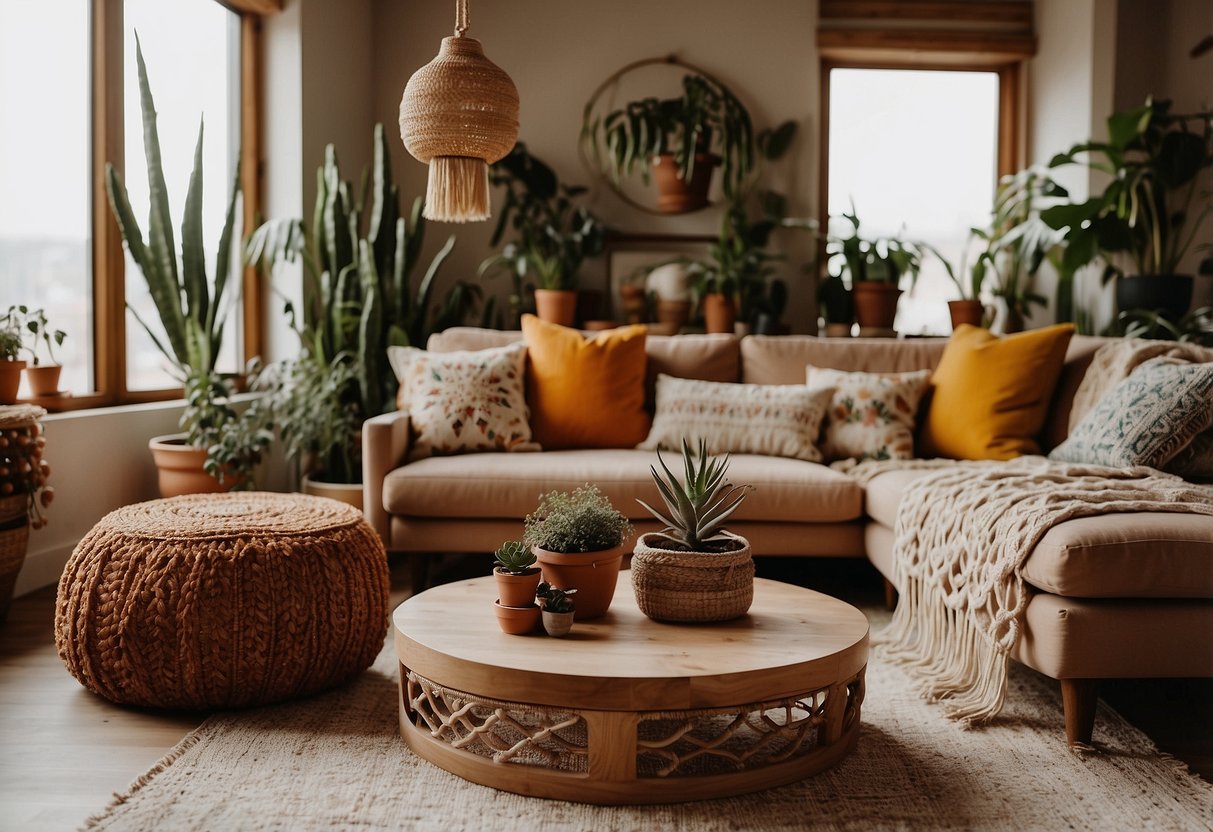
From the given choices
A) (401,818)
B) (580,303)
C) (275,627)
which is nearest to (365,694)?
(275,627)

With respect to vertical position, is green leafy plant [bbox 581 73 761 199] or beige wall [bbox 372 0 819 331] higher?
beige wall [bbox 372 0 819 331]

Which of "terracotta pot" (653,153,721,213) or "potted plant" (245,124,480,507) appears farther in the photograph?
"terracotta pot" (653,153,721,213)

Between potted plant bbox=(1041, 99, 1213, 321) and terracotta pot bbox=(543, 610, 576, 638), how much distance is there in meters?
2.93

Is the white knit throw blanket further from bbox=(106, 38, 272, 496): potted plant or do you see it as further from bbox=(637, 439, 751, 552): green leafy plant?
bbox=(106, 38, 272, 496): potted plant

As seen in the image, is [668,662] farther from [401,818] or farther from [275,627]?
[275,627]

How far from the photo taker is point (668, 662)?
5.59 feet

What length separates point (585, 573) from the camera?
1911 millimetres

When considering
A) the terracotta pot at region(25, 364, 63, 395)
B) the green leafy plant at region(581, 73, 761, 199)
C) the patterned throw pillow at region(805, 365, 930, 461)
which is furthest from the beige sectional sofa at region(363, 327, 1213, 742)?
the green leafy plant at region(581, 73, 761, 199)

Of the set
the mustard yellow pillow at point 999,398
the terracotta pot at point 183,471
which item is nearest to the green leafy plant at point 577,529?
the mustard yellow pillow at point 999,398

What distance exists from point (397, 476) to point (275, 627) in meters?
0.91

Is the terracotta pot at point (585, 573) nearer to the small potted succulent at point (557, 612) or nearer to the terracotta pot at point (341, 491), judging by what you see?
the small potted succulent at point (557, 612)

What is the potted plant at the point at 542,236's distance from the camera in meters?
4.44

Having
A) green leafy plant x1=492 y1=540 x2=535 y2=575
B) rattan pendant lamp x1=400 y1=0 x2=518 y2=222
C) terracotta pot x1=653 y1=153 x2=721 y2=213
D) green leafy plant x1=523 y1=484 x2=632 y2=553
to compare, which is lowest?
green leafy plant x1=492 y1=540 x2=535 y2=575

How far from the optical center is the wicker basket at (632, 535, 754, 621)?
191 centimetres
